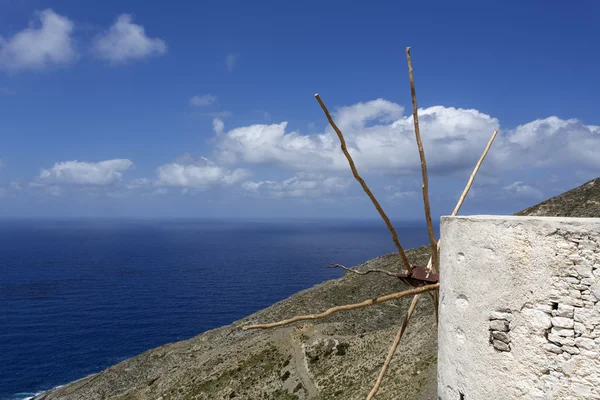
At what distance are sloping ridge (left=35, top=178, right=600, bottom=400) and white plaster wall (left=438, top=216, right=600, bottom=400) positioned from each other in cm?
1861

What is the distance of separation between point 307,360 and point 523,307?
32867 millimetres

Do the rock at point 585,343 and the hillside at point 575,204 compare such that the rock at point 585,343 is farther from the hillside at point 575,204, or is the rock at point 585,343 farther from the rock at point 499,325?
the hillside at point 575,204

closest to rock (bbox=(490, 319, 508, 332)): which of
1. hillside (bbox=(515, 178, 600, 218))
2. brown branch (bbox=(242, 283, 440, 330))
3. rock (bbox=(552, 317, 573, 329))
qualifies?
rock (bbox=(552, 317, 573, 329))

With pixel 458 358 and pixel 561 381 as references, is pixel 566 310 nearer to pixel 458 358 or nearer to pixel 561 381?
pixel 561 381

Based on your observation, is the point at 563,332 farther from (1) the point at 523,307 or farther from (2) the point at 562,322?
(1) the point at 523,307

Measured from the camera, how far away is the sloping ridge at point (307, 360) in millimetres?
29531

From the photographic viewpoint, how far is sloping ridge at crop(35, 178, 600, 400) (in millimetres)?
29531

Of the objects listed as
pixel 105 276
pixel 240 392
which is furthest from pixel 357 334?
pixel 105 276

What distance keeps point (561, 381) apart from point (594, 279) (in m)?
1.39

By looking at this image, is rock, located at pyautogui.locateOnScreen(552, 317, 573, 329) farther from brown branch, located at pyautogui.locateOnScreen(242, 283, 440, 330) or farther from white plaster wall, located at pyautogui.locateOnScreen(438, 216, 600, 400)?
brown branch, located at pyautogui.locateOnScreen(242, 283, 440, 330)

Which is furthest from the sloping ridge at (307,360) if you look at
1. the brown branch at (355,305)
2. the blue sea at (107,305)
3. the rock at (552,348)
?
the rock at (552,348)

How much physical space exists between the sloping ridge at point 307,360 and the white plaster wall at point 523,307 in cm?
1861

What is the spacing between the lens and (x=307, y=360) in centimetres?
3647

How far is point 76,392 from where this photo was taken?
5206 centimetres
